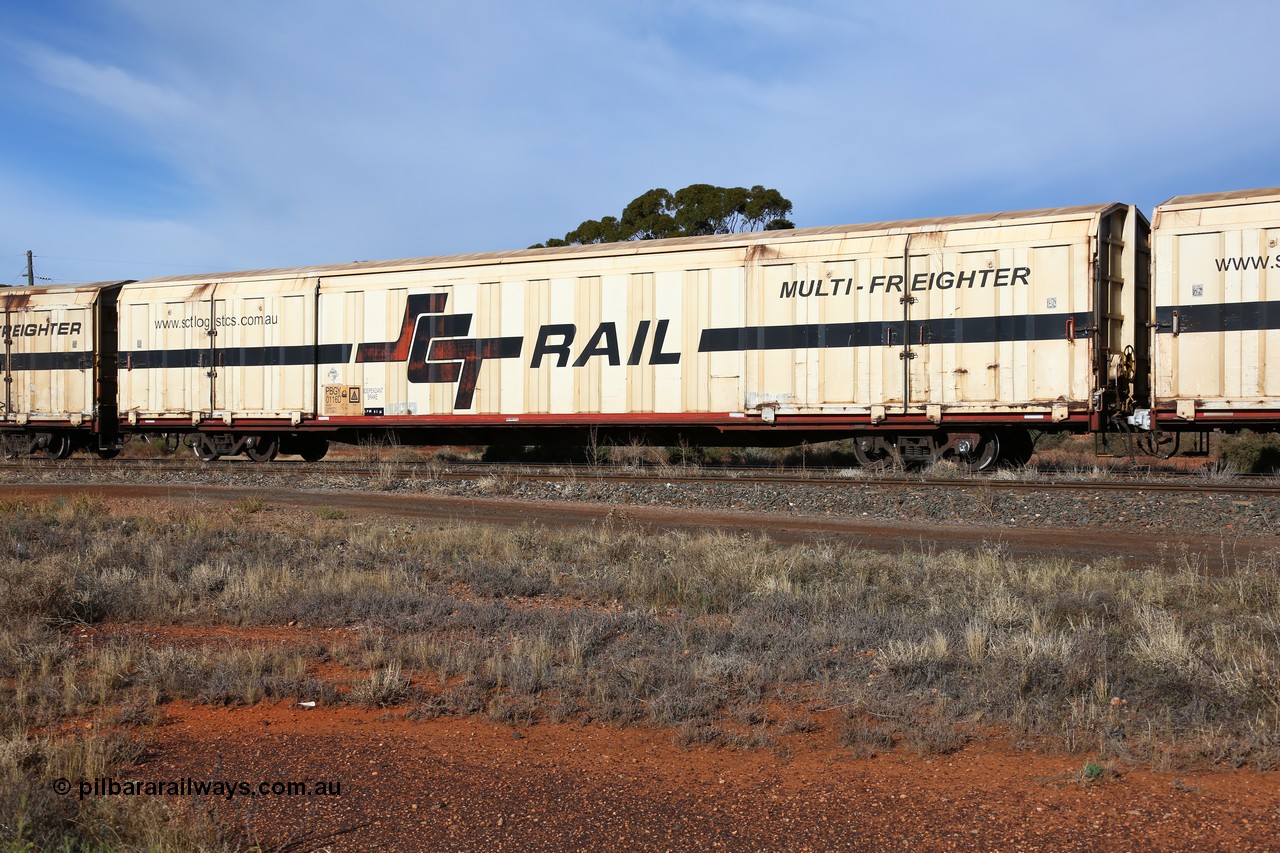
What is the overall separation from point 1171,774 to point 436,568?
6.50 metres

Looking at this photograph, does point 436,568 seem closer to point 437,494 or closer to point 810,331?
point 437,494

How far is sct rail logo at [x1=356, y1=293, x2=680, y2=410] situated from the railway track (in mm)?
1897

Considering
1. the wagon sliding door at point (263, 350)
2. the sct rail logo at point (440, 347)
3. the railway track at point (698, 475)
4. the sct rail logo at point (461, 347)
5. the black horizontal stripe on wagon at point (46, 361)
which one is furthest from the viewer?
the black horizontal stripe on wagon at point (46, 361)

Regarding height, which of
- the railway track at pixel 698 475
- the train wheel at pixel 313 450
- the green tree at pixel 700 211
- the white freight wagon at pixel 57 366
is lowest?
the railway track at pixel 698 475

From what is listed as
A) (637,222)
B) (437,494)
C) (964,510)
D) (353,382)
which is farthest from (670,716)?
(637,222)

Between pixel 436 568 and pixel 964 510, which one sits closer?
pixel 436 568

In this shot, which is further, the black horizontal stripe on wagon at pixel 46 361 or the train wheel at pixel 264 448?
the black horizontal stripe on wagon at pixel 46 361

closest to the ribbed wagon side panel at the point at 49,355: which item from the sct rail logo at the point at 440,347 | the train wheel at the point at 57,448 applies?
the train wheel at the point at 57,448

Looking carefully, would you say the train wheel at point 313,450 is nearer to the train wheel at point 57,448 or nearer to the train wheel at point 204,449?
the train wheel at point 204,449

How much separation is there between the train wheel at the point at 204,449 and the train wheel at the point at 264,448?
2.59 feet

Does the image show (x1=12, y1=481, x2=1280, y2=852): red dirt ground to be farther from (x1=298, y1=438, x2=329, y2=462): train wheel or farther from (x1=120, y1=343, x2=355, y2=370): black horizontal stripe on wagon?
(x1=298, y1=438, x2=329, y2=462): train wheel

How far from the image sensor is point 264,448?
2069cm

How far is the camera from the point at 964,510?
12.3 metres

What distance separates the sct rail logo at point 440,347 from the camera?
18250 mm
